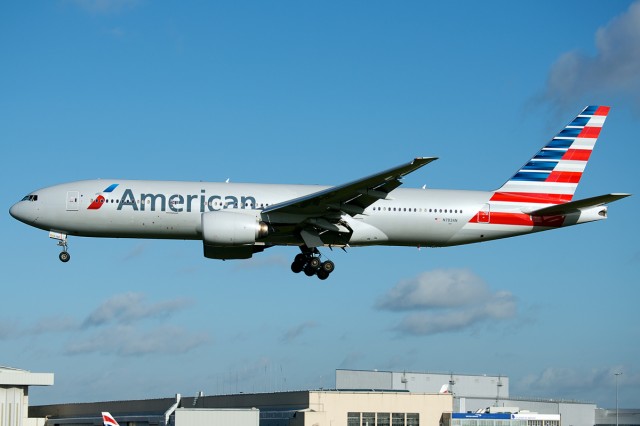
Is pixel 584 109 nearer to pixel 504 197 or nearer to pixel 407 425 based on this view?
pixel 504 197

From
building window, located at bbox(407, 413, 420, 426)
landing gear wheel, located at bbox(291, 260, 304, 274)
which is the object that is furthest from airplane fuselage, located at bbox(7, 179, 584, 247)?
building window, located at bbox(407, 413, 420, 426)

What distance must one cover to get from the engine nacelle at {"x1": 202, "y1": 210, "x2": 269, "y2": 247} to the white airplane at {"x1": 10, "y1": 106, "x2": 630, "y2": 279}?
4 centimetres

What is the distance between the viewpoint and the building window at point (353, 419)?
62219 millimetres

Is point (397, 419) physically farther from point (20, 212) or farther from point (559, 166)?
point (20, 212)

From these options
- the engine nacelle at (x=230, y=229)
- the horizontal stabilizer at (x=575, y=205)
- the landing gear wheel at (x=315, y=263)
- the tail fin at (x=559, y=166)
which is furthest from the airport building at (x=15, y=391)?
the horizontal stabilizer at (x=575, y=205)

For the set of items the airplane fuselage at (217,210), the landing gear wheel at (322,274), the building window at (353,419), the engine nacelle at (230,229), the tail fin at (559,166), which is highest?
the tail fin at (559,166)

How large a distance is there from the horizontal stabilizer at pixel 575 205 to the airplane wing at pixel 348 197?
7.91 meters

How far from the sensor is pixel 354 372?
317 feet

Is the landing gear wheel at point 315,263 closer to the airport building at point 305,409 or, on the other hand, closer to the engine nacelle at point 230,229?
the engine nacelle at point 230,229

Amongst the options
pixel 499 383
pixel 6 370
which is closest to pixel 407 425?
pixel 6 370

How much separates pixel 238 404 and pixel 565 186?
26755 mm

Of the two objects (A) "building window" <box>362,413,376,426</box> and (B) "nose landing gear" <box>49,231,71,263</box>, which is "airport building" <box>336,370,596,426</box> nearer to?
(A) "building window" <box>362,413,376,426</box>

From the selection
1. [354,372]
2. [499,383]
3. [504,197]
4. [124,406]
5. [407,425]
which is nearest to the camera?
[504,197]

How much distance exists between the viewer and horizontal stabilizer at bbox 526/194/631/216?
153 feet
